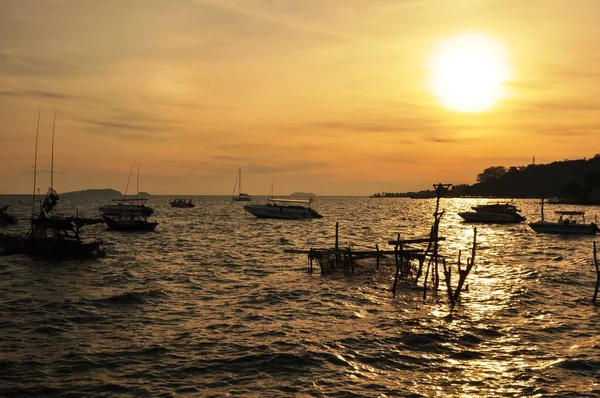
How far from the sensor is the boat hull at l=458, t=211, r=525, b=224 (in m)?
106

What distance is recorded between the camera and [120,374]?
17.1 meters

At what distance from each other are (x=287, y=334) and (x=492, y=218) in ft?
308

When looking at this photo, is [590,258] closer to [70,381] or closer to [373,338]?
[373,338]

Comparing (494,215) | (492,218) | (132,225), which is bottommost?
(132,225)

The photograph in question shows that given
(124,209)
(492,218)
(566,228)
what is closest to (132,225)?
(124,209)

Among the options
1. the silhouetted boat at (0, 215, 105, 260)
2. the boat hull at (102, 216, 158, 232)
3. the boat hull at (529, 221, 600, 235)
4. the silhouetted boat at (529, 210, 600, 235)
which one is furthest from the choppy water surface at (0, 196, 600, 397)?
the boat hull at (529, 221, 600, 235)

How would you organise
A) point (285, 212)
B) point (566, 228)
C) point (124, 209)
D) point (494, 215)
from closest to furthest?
point (566, 228) < point (124, 209) < point (494, 215) < point (285, 212)

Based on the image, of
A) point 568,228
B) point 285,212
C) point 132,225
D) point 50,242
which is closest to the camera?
point 50,242

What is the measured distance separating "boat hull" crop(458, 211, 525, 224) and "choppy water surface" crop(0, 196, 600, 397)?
221 ft

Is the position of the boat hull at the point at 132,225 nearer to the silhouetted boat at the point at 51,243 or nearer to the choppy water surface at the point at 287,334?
the silhouetted boat at the point at 51,243

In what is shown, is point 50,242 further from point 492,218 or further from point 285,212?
point 492,218

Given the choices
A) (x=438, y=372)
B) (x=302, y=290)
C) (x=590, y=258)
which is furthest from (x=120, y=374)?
(x=590, y=258)

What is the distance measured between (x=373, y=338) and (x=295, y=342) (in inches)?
127

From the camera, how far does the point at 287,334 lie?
22234 mm
